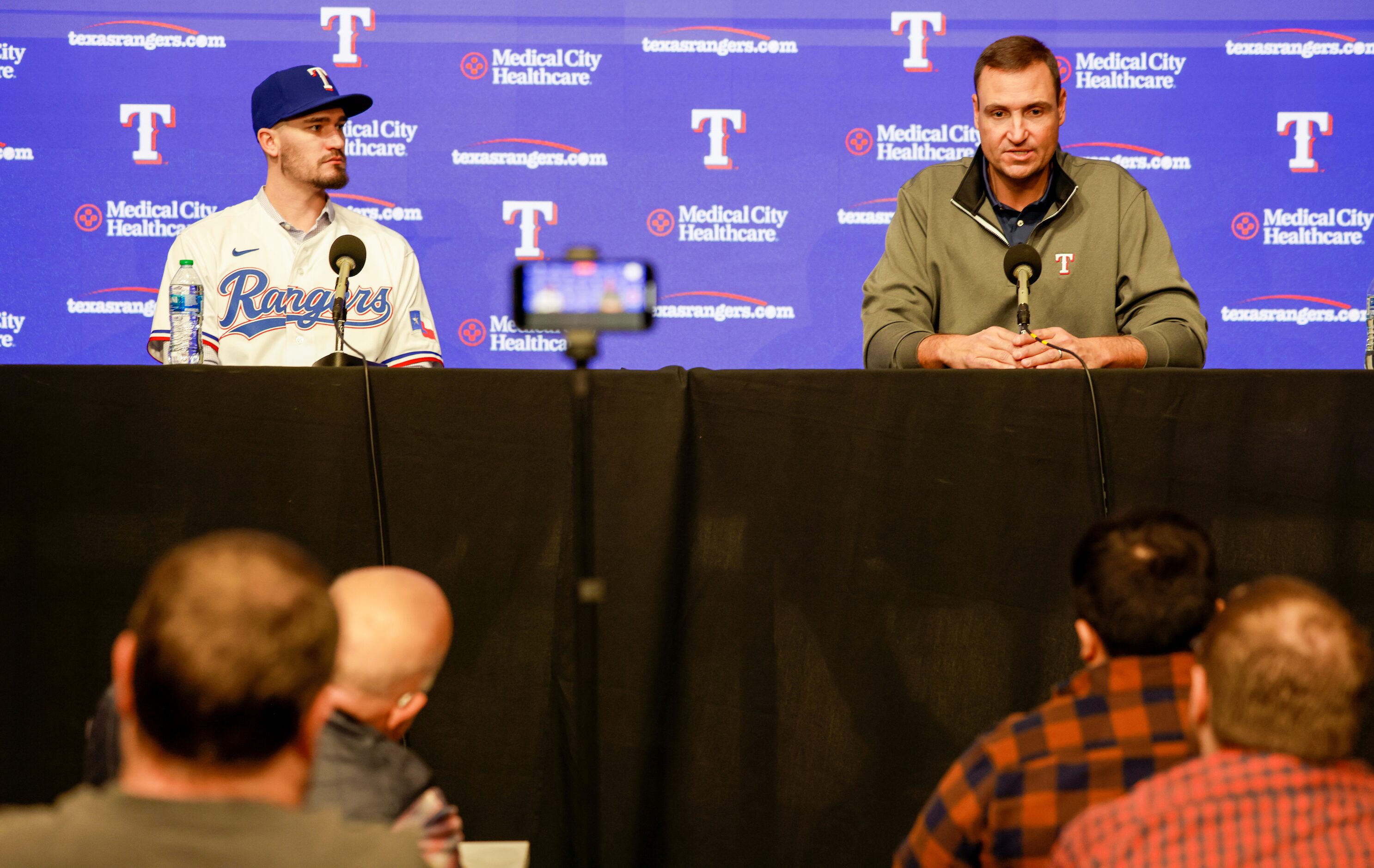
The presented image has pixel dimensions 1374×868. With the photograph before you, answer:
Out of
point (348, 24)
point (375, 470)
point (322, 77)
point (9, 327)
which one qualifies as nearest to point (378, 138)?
point (348, 24)

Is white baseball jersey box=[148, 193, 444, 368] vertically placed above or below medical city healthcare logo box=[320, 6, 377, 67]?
below

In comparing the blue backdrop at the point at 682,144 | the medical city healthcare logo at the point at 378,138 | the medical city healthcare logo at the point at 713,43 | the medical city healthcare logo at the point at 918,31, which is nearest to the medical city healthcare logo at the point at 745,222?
the blue backdrop at the point at 682,144

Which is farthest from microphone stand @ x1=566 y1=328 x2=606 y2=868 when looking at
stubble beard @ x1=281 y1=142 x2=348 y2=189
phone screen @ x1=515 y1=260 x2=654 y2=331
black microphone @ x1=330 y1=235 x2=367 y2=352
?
stubble beard @ x1=281 y1=142 x2=348 y2=189

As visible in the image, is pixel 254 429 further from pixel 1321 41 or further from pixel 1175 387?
pixel 1321 41

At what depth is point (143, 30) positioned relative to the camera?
401cm

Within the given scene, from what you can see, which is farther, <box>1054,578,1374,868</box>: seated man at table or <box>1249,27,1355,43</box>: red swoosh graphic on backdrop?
<box>1249,27,1355,43</box>: red swoosh graphic on backdrop

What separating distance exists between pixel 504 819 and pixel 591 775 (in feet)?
2.27

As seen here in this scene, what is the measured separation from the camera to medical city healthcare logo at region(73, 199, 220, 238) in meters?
4.05

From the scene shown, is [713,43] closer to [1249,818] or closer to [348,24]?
[348,24]

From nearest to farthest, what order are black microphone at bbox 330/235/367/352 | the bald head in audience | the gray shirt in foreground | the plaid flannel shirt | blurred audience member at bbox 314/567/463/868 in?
1. the gray shirt in foreground
2. the plaid flannel shirt
3. blurred audience member at bbox 314/567/463/868
4. the bald head in audience
5. black microphone at bbox 330/235/367/352

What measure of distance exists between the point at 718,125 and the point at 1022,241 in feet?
5.78

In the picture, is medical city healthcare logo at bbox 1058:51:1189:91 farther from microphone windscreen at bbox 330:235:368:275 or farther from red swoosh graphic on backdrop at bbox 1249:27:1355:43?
microphone windscreen at bbox 330:235:368:275

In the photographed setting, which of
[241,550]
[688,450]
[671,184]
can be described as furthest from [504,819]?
[671,184]

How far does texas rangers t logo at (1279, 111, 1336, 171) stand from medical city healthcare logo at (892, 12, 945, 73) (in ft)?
4.17
